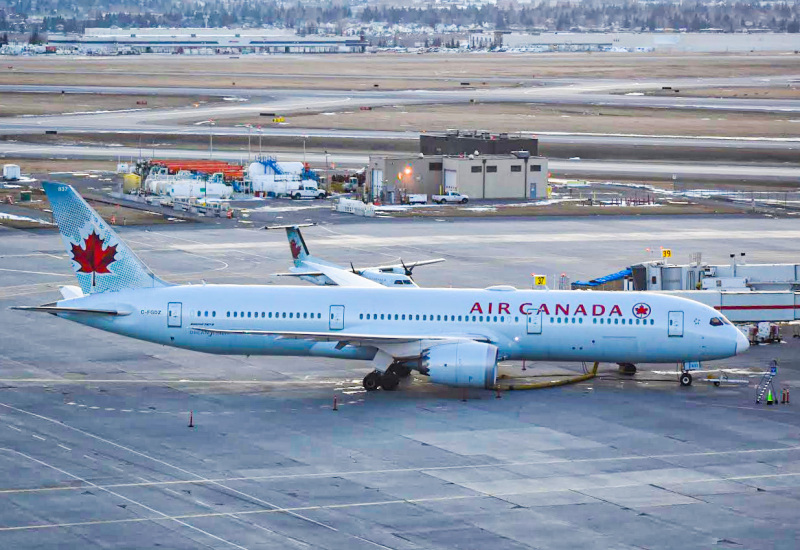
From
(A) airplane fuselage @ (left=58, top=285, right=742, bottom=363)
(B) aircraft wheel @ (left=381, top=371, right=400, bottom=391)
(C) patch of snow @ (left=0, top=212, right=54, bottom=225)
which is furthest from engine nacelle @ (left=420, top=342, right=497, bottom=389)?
(C) patch of snow @ (left=0, top=212, right=54, bottom=225)

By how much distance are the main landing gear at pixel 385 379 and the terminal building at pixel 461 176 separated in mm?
71690

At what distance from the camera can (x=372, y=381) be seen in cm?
5803

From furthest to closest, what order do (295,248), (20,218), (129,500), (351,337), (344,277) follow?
(20,218) < (295,248) < (344,277) < (351,337) < (129,500)

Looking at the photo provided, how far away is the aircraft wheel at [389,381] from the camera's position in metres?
57.8

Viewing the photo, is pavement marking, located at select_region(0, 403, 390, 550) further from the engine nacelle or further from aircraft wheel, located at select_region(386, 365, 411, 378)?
the engine nacelle

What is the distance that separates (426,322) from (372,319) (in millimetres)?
2294

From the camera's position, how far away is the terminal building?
13050cm

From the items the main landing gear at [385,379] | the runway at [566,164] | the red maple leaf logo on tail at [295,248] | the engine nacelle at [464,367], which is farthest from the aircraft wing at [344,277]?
the runway at [566,164]

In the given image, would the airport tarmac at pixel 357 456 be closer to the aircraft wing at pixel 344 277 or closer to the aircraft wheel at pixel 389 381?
the aircraft wheel at pixel 389 381

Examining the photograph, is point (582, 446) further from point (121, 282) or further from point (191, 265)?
point (191, 265)

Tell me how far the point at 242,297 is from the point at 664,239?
54.3 m

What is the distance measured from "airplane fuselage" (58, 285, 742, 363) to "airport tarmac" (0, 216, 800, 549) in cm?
188

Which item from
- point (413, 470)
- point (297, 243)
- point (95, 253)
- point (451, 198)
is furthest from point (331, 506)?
point (451, 198)

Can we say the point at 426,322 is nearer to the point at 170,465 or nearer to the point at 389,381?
the point at 389,381
